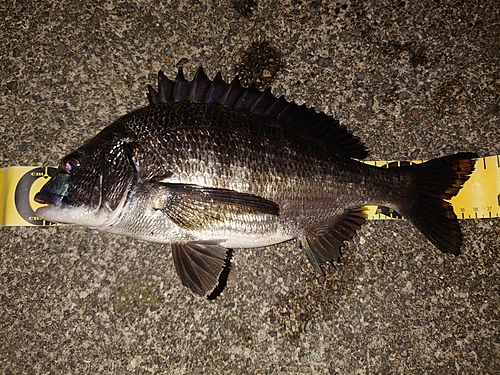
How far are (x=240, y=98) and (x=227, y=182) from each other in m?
0.52

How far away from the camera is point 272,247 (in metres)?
2.30

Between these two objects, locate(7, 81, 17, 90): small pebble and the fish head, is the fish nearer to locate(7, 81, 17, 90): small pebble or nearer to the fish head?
the fish head

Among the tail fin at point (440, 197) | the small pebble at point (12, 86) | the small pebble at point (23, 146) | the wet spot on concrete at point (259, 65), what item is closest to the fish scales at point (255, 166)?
the tail fin at point (440, 197)

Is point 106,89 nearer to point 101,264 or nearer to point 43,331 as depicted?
point 101,264

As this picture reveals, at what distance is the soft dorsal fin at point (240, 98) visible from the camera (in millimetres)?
2043

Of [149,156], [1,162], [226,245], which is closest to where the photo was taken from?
[149,156]

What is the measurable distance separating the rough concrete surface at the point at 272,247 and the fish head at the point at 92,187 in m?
0.51

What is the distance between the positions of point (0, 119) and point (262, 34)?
5.98 feet

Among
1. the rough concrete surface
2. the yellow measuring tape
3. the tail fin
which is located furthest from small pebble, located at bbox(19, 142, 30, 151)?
the tail fin

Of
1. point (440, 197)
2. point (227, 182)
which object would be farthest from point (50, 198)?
point (440, 197)

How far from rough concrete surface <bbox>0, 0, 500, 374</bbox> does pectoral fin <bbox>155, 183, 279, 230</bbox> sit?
51 cm

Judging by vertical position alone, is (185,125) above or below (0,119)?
above

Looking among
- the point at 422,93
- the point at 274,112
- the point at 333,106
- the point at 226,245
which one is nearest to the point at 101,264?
the point at 226,245

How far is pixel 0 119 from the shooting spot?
2.38m
